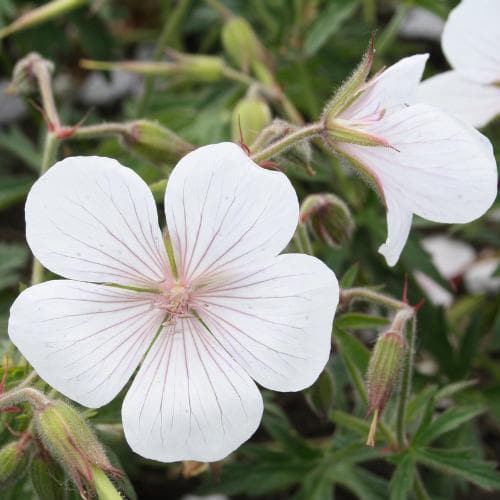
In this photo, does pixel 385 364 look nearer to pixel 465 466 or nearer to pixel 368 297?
pixel 368 297

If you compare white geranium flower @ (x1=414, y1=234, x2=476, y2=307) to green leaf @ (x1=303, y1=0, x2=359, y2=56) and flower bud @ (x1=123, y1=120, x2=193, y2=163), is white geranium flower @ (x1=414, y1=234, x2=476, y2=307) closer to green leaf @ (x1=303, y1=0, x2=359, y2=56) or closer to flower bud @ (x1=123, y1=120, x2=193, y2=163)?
green leaf @ (x1=303, y1=0, x2=359, y2=56)

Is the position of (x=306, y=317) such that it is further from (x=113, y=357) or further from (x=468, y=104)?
(x=468, y=104)

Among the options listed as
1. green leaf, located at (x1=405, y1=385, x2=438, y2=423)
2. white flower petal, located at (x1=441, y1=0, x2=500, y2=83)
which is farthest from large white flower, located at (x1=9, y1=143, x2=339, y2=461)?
white flower petal, located at (x1=441, y1=0, x2=500, y2=83)

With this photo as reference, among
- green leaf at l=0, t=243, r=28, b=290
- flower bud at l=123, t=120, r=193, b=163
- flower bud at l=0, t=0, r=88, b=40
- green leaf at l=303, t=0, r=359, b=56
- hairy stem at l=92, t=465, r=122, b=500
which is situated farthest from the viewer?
green leaf at l=303, t=0, r=359, b=56

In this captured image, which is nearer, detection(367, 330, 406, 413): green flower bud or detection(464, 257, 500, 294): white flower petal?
detection(367, 330, 406, 413): green flower bud

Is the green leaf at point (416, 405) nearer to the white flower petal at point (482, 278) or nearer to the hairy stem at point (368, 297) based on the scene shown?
the hairy stem at point (368, 297)

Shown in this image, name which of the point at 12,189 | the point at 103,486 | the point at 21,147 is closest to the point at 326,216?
the point at 103,486
